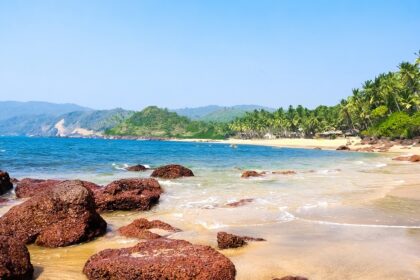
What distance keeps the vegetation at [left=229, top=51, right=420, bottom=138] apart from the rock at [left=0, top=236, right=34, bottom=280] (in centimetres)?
8815

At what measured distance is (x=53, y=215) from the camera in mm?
11875

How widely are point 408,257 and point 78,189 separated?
9122mm

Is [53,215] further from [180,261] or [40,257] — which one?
[180,261]

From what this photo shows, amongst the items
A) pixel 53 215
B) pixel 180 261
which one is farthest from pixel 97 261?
pixel 53 215

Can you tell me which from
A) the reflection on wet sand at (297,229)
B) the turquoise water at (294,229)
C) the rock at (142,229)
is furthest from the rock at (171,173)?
the rock at (142,229)

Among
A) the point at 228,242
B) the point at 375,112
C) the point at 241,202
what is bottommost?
the point at 241,202

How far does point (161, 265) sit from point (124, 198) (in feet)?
28.9

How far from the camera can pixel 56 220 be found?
38.4 ft

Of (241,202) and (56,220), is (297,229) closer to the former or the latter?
(241,202)

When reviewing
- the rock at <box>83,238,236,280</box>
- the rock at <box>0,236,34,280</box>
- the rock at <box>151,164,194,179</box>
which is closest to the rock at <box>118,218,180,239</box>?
the rock at <box>83,238,236,280</box>

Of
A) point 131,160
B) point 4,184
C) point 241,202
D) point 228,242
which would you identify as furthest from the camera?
point 131,160

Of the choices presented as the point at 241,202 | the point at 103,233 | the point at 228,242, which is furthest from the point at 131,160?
the point at 228,242

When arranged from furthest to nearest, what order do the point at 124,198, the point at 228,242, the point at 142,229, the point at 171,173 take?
the point at 171,173
the point at 124,198
the point at 142,229
the point at 228,242

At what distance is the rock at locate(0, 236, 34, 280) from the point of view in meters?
7.80
